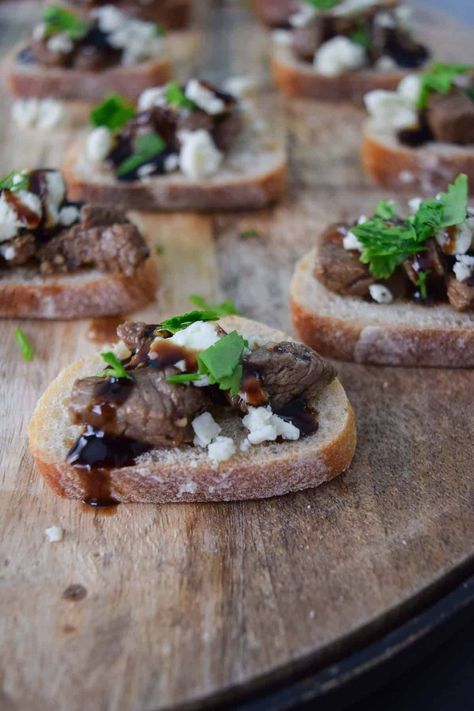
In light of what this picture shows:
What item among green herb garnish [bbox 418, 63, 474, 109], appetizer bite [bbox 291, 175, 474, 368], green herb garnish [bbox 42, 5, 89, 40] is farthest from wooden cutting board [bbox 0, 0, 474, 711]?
green herb garnish [bbox 42, 5, 89, 40]

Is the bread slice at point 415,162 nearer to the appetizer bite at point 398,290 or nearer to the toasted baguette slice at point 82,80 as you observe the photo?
the appetizer bite at point 398,290

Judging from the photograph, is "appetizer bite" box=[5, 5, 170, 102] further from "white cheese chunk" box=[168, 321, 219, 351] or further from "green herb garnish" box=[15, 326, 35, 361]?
"white cheese chunk" box=[168, 321, 219, 351]

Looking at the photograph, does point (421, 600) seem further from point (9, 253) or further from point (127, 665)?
point (9, 253)

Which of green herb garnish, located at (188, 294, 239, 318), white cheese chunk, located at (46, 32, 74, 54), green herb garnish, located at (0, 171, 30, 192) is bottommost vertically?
green herb garnish, located at (188, 294, 239, 318)

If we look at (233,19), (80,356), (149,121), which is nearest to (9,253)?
(80,356)

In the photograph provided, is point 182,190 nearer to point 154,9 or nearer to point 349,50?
point 349,50

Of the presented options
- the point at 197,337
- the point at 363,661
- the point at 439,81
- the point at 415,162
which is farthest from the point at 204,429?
the point at 439,81
